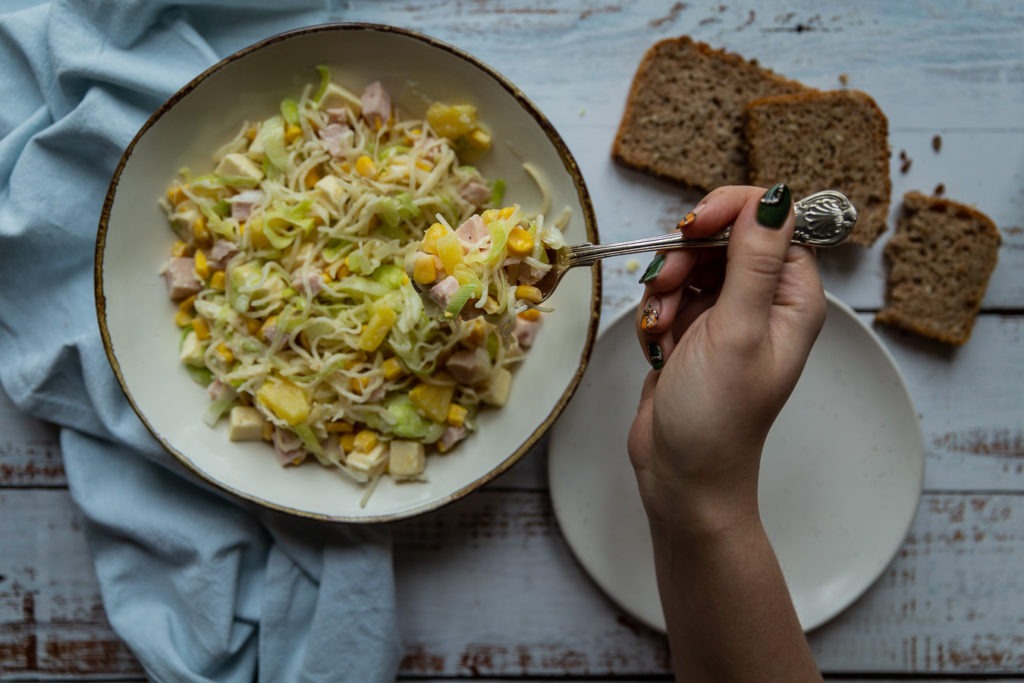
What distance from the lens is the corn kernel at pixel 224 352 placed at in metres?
2.50

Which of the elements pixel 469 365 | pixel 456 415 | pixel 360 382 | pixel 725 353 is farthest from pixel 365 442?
pixel 725 353

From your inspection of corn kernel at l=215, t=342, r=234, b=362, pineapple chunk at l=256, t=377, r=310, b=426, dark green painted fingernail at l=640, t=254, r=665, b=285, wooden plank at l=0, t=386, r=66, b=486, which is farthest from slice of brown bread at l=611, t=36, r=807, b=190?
wooden plank at l=0, t=386, r=66, b=486

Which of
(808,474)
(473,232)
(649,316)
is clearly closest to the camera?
(473,232)

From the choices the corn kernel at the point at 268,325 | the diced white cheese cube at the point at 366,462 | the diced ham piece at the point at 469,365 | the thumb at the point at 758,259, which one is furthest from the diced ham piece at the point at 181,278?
the thumb at the point at 758,259

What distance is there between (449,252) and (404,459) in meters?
0.80

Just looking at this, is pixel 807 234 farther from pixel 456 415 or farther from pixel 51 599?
pixel 51 599

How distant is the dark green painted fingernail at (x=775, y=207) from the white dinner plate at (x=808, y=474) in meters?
0.82

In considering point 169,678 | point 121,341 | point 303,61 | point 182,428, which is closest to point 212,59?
point 303,61

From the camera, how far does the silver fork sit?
198 cm

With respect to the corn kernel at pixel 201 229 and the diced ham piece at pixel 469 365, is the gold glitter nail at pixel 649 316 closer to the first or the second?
the diced ham piece at pixel 469 365

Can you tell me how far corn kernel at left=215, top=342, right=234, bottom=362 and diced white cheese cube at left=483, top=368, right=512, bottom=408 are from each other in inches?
31.5

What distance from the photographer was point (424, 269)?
1958 mm

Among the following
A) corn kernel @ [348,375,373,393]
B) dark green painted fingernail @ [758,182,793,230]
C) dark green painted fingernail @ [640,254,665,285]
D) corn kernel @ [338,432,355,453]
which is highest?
dark green painted fingernail @ [758,182,793,230]

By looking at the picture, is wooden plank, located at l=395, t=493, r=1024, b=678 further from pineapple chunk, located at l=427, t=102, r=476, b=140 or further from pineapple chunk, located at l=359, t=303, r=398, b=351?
pineapple chunk, located at l=427, t=102, r=476, b=140
